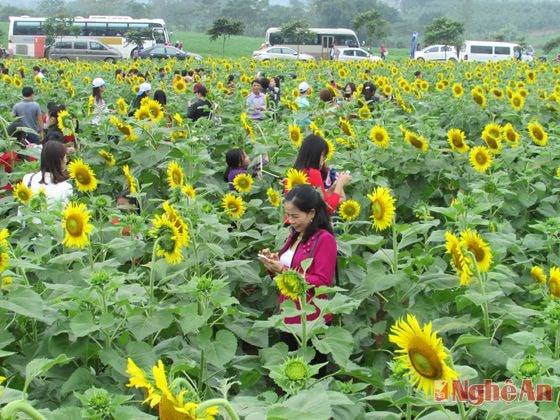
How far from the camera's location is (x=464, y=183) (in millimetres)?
5840

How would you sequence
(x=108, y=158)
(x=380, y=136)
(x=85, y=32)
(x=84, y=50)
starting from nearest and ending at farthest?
(x=380, y=136)
(x=108, y=158)
(x=84, y=50)
(x=85, y=32)

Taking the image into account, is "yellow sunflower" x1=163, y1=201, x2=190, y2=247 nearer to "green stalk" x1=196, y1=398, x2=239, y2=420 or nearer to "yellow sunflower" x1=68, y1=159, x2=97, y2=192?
"yellow sunflower" x1=68, y1=159, x2=97, y2=192

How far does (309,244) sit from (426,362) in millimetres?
1620

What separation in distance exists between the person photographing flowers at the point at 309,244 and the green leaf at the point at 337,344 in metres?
0.55

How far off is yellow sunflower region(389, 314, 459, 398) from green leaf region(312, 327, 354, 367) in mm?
801

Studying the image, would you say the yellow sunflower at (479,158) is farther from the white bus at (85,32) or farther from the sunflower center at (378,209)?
the white bus at (85,32)

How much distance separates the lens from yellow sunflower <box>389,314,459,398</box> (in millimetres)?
1824

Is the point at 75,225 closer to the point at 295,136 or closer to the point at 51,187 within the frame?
the point at 51,187

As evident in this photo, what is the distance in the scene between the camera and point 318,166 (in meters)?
4.54

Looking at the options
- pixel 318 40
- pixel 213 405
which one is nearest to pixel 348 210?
pixel 213 405

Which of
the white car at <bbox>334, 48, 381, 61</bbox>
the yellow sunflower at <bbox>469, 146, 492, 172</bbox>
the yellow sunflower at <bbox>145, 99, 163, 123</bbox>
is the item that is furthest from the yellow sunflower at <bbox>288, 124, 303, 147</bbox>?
the white car at <bbox>334, 48, 381, 61</bbox>

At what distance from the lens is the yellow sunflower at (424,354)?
71.8 inches

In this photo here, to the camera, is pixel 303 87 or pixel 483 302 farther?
pixel 303 87

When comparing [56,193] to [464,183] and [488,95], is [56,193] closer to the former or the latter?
[464,183]
